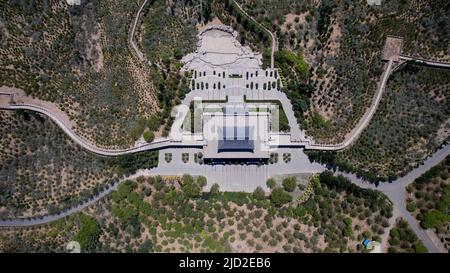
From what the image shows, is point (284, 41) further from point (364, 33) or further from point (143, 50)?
point (143, 50)

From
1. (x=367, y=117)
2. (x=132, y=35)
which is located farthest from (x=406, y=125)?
(x=132, y=35)

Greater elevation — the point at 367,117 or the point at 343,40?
the point at 343,40

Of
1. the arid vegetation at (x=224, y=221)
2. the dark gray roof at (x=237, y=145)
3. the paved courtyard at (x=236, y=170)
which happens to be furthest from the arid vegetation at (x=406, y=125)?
the dark gray roof at (x=237, y=145)

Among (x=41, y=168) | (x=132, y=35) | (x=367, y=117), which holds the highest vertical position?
(x=132, y=35)

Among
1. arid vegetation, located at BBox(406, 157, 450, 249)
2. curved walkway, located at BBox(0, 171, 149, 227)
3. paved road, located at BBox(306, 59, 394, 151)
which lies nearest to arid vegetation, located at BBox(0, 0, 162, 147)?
curved walkway, located at BBox(0, 171, 149, 227)

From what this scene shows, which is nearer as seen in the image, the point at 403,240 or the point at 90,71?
the point at 403,240

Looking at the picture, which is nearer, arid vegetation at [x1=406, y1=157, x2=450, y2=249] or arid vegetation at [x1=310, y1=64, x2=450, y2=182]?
arid vegetation at [x1=406, y1=157, x2=450, y2=249]

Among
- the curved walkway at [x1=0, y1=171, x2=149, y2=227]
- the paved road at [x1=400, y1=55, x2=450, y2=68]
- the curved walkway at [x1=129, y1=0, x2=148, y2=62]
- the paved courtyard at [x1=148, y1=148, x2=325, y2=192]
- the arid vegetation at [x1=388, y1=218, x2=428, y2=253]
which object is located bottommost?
the arid vegetation at [x1=388, y1=218, x2=428, y2=253]

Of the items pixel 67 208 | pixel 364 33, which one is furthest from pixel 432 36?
pixel 67 208

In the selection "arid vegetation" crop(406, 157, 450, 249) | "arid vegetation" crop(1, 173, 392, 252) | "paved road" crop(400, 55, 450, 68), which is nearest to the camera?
"arid vegetation" crop(406, 157, 450, 249)

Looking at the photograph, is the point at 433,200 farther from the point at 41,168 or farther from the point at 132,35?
the point at 41,168

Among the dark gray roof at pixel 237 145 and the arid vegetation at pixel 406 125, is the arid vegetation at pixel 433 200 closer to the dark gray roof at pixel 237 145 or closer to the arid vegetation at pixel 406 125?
the arid vegetation at pixel 406 125

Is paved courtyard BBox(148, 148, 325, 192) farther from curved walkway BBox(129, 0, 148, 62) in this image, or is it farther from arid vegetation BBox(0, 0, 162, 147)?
curved walkway BBox(129, 0, 148, 62)
